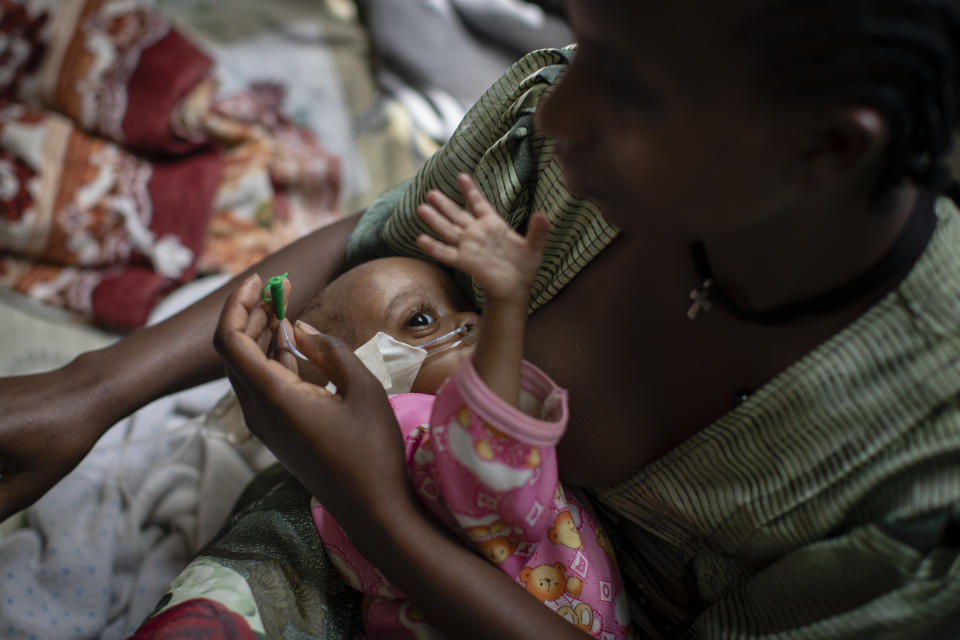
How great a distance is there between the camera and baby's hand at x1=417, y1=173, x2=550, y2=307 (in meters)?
0.73

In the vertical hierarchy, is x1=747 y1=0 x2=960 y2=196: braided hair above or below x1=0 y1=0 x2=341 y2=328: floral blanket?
above

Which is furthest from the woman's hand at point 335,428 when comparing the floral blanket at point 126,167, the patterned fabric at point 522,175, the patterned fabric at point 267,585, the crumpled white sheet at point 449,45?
the crumpled white sheet at point 449,45

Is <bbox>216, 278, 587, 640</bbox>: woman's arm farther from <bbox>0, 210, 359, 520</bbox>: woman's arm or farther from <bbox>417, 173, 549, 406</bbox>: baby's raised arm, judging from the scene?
<bbox>0, 210, 359, 520</bbox>: woman's arm

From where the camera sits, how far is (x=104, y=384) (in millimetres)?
1031

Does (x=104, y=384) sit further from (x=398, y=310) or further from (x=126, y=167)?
(x=126, y=167)

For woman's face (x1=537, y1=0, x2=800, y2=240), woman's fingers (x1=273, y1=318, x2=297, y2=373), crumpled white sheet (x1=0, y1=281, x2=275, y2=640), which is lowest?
crumpled white sheet (x1=0, y1=281, x2=275, y2=640)

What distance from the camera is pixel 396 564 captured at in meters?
0.81

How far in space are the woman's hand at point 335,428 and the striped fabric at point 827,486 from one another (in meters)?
0.29

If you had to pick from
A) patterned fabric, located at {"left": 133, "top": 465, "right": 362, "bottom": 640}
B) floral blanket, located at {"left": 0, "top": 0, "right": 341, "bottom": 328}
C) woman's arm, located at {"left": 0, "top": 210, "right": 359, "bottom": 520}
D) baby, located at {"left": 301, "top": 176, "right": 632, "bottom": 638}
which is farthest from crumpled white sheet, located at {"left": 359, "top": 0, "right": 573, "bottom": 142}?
patterned fabric, located at {"left": 133, "top": 465, "right": 362, "bottom": 640}

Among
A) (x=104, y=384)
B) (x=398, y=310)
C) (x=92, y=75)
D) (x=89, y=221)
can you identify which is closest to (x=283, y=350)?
(x=398, y=310)

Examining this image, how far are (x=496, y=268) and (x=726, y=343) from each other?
27cm

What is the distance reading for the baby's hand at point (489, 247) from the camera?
728 millimetres

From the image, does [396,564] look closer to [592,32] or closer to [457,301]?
[457,301]

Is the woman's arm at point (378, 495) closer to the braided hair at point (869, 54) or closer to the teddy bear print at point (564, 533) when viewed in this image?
the teddy bear print at point (564, 533)
